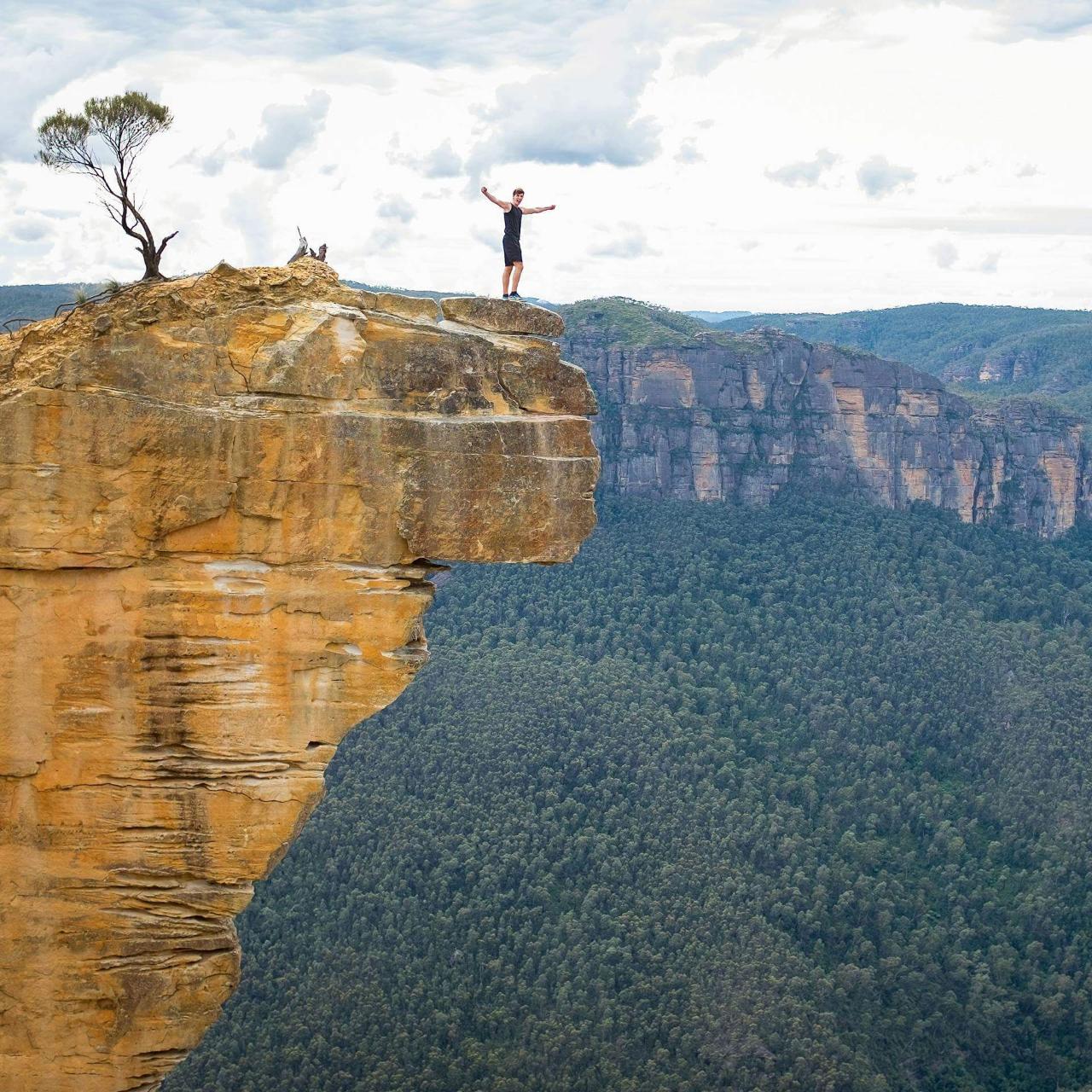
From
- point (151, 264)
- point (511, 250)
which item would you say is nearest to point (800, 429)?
point (511, 250)

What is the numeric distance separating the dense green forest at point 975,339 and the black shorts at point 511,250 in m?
127

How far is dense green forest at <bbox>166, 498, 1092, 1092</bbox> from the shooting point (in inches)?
1797

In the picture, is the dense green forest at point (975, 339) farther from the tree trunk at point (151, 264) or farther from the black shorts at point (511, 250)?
the tree trunk at point (151, 264)

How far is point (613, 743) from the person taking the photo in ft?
217

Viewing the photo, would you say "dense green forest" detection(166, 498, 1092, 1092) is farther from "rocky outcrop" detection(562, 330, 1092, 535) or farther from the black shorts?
the black shorts

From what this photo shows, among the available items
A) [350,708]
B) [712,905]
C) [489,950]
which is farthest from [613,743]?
[350,708]

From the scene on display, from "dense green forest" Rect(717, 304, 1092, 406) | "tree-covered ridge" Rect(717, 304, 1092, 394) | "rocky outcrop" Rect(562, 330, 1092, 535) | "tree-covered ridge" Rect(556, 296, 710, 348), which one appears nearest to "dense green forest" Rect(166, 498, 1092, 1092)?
"rocky outcrop" Rect(562, 330, 1092, 535)

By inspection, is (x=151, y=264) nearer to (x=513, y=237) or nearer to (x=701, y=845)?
(x=513, y=237)

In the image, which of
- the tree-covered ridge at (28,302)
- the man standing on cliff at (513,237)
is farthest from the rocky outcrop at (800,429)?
the man standing on cliff at (513,237)

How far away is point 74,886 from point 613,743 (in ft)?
175

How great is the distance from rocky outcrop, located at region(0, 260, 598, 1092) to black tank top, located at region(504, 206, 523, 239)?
3.34 m

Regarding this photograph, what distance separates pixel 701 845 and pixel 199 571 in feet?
159

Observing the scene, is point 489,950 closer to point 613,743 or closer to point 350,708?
point 613,743

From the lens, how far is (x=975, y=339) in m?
175
